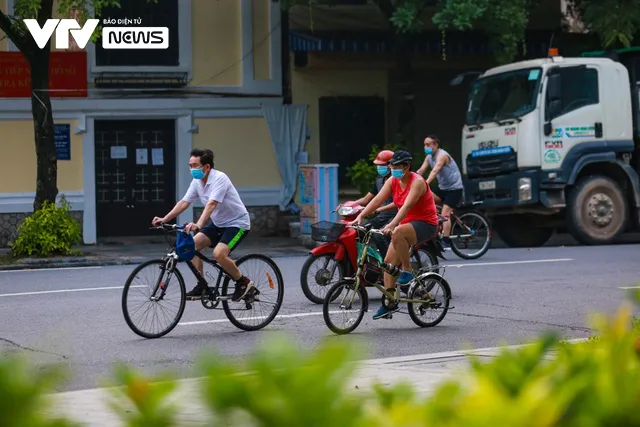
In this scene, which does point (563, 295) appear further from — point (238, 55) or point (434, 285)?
point (238, 55)

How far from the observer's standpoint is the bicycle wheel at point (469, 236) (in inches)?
707

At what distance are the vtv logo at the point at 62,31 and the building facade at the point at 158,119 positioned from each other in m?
0.55

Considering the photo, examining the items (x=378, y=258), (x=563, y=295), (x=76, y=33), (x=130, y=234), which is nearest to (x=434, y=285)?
(x=378, y=258)

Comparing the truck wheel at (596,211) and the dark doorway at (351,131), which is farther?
the dark doorway at (351,131)

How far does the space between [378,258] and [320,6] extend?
13.5 meters

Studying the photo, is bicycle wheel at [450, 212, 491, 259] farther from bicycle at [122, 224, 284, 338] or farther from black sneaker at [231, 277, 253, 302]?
black sneaker at [231, 277, 253, 302]

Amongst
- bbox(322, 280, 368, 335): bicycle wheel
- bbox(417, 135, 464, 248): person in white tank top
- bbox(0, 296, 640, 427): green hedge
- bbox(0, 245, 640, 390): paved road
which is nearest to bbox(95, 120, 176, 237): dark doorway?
bbox(0, 245, 640, 390): paved road

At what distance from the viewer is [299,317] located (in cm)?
1175

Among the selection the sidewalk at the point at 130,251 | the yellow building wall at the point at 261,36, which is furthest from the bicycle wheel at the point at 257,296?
the yellow building wall at the point at 261,36

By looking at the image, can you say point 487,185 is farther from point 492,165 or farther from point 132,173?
point 132,173

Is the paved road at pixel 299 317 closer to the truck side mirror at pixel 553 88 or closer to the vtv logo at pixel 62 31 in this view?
the truck side mirror at pixel 553 88

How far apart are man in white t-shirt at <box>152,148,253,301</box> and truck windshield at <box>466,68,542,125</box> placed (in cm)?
966

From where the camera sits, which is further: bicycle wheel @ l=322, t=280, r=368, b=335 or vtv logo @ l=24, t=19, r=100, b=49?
vtv logo @ l=24, t=19, r=100, b=49

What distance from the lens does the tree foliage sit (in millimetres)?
20906
